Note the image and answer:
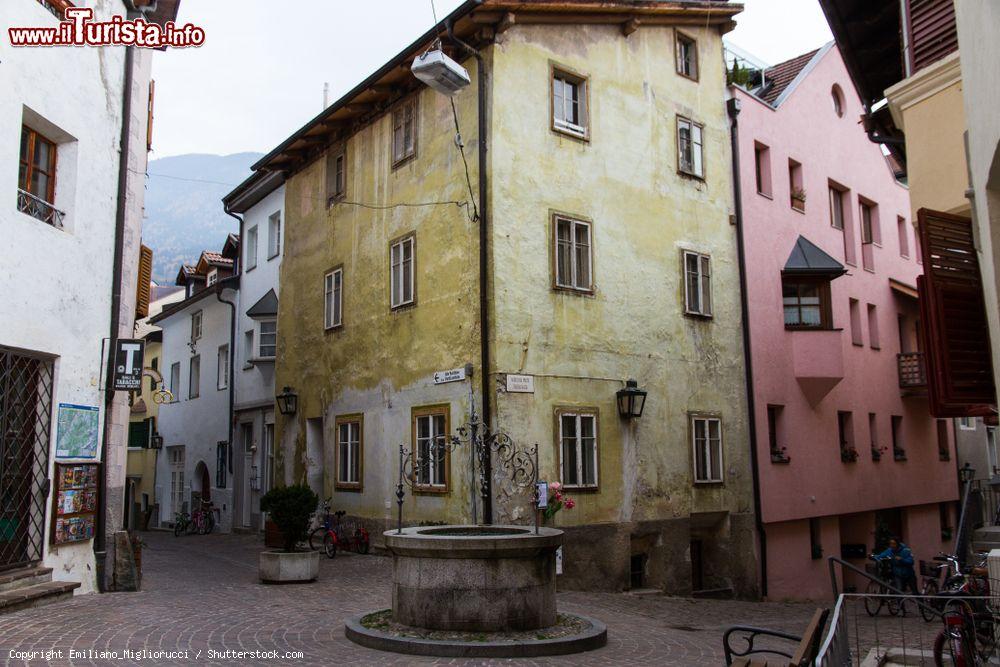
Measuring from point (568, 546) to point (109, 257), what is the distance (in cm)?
925

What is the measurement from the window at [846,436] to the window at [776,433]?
125 inches

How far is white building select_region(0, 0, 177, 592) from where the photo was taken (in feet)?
38.7

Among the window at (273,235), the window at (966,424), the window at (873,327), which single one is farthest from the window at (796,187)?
the window at (273,235)

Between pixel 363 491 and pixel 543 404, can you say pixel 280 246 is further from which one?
pixel 543 404

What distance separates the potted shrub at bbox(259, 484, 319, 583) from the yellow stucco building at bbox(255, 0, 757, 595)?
10.2ft

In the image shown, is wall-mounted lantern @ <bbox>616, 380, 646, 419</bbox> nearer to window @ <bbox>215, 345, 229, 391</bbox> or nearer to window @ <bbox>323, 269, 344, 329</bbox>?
window @ <bbox>323, 269, 344, 329</bbox>

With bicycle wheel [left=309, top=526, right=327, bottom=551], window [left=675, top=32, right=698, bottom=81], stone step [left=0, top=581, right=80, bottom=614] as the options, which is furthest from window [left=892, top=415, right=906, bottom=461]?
stone step [left=0, top=581, right=80, bottom=614]

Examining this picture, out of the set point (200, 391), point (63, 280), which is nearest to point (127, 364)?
point (63, 280)

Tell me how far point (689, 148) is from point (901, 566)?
1025 centimetres

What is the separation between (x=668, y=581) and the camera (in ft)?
A: 61.5

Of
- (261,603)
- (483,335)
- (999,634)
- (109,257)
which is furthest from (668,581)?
(109,257)

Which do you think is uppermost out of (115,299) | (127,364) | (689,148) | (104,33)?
(689,148)

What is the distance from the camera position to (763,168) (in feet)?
77.0

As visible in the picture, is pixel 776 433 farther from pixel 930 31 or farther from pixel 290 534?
pixel 290 534
